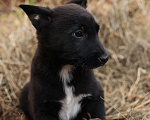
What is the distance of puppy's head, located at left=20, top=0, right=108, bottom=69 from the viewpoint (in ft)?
10.7

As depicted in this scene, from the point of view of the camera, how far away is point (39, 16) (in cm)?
340

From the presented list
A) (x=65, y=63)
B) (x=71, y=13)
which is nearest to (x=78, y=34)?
(x=71, y=13)

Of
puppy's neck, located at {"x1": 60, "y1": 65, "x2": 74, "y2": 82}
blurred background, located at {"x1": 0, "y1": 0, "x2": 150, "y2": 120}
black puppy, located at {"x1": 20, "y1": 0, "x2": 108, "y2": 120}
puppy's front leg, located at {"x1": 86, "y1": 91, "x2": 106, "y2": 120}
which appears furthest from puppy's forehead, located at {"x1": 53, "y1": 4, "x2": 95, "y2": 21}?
blurred background, located at {"x1": 0, "y1": 0, "x2": 150, "y2": 120}

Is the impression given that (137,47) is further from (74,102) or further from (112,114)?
(74,102)

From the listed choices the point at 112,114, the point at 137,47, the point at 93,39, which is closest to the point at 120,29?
the point at 137,47

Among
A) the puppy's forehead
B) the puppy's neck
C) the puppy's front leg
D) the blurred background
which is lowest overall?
the blurred background

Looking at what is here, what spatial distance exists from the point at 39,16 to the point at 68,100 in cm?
120

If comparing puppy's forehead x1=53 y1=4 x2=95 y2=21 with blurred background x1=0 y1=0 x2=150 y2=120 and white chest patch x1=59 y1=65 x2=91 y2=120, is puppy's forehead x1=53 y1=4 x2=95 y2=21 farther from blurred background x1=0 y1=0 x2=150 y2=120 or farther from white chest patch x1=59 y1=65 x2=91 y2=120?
blurred background x1=0 y1=0 x2=150 y2=120

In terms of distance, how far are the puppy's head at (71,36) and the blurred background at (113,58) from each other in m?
1.54

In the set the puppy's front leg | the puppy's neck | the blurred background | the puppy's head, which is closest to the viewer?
the puppy's head

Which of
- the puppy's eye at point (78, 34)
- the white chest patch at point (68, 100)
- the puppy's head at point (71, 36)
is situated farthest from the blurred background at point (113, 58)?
the puppy's eye at point (78, 34)

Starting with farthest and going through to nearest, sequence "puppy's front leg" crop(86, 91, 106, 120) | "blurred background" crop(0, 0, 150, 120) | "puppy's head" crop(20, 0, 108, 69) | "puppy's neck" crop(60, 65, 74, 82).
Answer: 1. "blurred background" crop(0, 0, 150, 120)
2. "puppy's front leg" crop(86, 91, 106, 120)
3. "puppy's neck" crop(60, 65, 74, 82)
4. "puppy's head" crop(20, 0, 108, 69)

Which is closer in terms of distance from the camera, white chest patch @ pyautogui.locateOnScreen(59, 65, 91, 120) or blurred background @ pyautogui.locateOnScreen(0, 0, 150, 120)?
white chest patch @ pyautogui.locateOnScreen(59, 65, 91, 120)

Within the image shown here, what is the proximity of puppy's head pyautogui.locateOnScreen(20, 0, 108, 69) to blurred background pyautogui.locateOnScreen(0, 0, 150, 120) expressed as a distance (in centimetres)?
154
